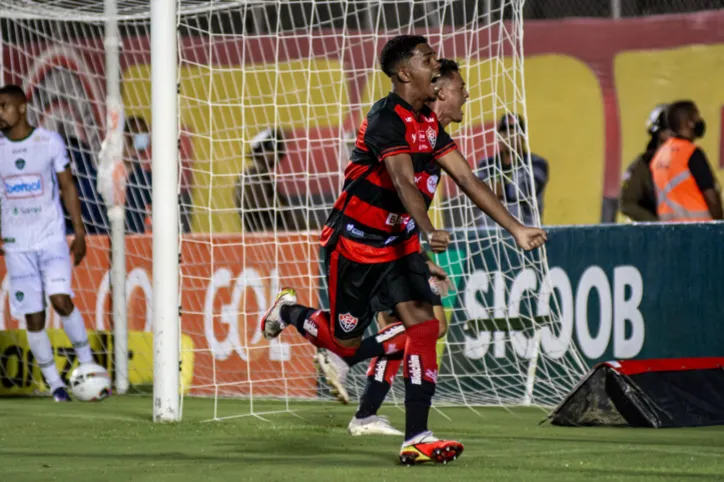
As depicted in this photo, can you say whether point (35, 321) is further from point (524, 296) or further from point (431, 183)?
point (431, 183)

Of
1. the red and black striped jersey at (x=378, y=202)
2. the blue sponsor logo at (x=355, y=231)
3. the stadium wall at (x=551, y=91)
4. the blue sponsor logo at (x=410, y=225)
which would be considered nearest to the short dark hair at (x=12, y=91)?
the stadium wall at (x=551, y=91)

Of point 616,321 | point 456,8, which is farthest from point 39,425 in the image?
point 456,8

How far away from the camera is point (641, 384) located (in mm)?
7750

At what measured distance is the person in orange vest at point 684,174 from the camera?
35.1ft

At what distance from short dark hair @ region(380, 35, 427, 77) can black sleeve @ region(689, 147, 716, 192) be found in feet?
16.7

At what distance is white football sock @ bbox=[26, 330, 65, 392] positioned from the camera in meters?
10.1

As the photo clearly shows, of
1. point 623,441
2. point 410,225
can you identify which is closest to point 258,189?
point 623,441

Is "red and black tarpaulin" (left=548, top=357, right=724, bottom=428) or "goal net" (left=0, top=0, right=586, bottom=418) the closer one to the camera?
"red and black tarpaulin" (left=548, top=357, right=724, bottom=428)

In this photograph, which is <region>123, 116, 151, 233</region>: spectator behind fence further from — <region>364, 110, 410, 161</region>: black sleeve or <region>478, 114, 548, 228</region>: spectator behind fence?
<region>364, 110, 410, 161</region>: black sleeve

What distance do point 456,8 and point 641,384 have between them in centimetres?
775

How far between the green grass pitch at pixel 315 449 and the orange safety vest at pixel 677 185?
2.84 m

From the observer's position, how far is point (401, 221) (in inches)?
245

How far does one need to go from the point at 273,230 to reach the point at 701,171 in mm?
3418

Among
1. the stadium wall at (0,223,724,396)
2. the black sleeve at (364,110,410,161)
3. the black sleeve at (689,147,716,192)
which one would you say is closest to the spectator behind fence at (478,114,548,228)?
the stadium wall at (0,223,724,396)
